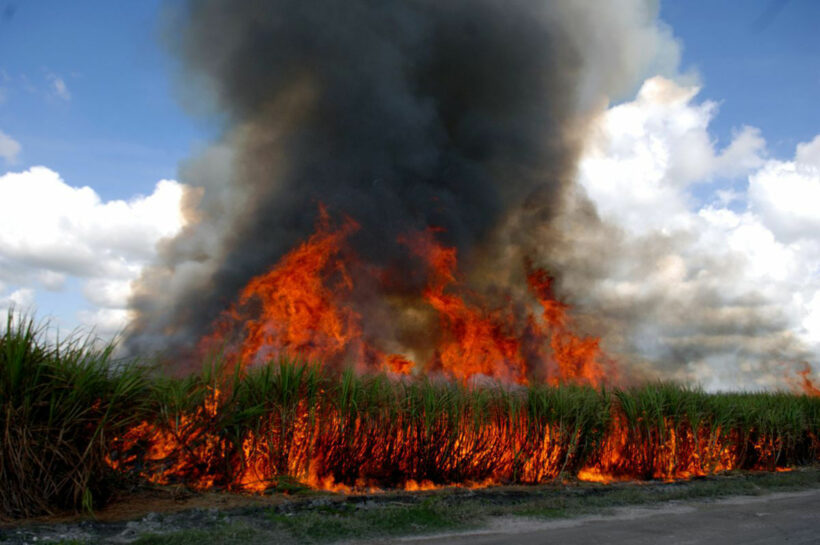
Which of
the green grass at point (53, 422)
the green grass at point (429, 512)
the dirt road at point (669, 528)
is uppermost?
the green grass at point (53, 422)

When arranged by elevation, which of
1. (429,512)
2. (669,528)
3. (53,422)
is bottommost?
(669,528)

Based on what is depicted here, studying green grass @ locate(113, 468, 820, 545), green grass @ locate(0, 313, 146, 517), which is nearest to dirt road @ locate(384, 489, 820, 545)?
green grass @ locate(113, 468, 820, 545)

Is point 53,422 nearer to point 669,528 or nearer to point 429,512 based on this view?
point 429,512

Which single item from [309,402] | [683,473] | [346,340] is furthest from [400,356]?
[309,402]

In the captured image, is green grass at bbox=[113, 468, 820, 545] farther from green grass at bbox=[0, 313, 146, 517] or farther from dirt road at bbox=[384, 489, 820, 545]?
green grass at bbox=[0, 313, 146, 517]

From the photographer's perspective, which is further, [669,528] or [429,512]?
[429,512]

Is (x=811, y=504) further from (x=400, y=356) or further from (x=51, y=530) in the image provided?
(x=400, y=356)

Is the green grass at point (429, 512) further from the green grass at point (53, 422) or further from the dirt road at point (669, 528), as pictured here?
the green grass at point (53, 422)

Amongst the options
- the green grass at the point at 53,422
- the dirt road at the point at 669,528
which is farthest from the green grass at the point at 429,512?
the green grass at the point at 53,422

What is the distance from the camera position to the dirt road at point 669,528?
20.9 feet

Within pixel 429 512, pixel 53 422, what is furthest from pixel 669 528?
pixel 53 422

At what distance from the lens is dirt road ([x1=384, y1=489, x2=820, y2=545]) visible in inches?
251

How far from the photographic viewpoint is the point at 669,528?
7.18m

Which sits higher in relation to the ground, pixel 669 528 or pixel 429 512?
pixel 429 512
